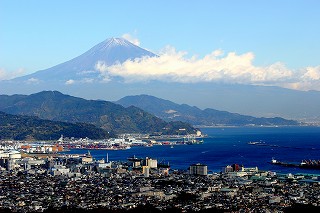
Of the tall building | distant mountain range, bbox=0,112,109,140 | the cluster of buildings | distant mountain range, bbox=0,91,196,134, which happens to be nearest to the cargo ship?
the cluster of buildings

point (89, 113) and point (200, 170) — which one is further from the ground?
point (89, 113)

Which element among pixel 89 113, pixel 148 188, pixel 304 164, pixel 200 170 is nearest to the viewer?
pixel 148 188

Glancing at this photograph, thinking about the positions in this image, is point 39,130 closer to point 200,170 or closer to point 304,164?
point 304,164

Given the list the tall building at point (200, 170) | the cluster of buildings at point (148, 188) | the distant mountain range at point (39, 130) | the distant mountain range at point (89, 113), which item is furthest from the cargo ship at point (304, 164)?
the distant mountain range at point (89, 113)

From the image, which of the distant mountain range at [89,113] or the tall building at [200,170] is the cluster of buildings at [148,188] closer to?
the tall building at [200,170]

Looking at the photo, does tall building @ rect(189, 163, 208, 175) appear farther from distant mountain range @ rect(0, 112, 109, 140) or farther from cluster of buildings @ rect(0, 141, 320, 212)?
distant mountain range @ rect(0, 112, 109, 140)

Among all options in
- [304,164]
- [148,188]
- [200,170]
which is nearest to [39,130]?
[304,164]
